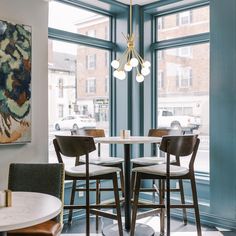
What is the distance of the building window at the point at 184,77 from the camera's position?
4.40 m

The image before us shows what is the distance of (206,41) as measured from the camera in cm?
415

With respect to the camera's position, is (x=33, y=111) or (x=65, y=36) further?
(x=65, y=36)

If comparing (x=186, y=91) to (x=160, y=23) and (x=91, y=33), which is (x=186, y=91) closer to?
(x=160, y=23)

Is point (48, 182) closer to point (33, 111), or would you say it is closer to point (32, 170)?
point (32, 170)

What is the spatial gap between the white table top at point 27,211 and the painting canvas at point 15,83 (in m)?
1.33

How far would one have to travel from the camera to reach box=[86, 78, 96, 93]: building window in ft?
14.6

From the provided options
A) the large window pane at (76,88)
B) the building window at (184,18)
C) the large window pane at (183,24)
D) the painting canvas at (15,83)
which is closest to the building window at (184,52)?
the large window pane at (183,24)

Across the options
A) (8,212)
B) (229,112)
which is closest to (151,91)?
(229,112)

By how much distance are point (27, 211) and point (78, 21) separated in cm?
326

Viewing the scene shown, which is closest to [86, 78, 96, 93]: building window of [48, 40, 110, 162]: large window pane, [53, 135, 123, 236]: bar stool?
[48, 40, 110, 162]: large window pane

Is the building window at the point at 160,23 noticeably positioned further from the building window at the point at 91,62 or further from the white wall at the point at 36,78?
the white wall at the point at 36,78

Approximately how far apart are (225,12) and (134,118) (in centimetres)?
182

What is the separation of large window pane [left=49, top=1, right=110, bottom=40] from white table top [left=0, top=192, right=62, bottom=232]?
8.77 ft

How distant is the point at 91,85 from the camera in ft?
14.8
